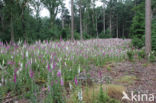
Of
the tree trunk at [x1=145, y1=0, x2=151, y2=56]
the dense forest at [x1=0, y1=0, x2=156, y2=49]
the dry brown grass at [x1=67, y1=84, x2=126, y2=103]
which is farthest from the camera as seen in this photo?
the dense forest at [x1=0, y1=0, x2=156, y2=49]

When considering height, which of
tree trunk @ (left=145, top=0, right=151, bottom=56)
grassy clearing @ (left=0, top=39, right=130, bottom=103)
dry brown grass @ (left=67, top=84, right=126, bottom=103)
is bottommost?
dry brown grass @ (left=67, top=84, right=126, bottom=103)

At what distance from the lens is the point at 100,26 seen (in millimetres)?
47938

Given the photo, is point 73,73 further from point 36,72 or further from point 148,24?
point 148,24

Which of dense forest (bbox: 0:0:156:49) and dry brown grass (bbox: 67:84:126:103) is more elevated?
dense forest (bbox: 0:0:156:49)

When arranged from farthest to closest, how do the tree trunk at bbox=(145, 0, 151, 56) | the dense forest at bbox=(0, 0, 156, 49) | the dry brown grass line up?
the dense forest at bbox=(0, 0, 156, 49) < the tree trunk at bbox=(145, 0, 151, 56) < the dry brown grass

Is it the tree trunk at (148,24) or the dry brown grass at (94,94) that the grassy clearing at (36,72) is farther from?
the tree trunk at (148,24)

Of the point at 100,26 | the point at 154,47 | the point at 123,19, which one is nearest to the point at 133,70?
the point at 154,47

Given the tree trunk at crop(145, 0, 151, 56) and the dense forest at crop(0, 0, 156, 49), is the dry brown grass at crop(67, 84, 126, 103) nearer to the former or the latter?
the dense forest at crop(0, 0, 156, 49)

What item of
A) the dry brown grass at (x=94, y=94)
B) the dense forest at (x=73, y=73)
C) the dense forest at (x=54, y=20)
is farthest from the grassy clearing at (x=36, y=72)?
the dense forest at (x=54, y=20)

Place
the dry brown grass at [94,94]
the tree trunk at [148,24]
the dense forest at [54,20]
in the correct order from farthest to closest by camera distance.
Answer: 1. the dense forest at [54,20]
2. the tree trunk at [148,24]
3. the dry brown grass at [94,94]

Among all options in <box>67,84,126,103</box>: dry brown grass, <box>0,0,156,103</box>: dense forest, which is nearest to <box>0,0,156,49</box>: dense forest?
<box>0,0,156,103</box>: dense forest

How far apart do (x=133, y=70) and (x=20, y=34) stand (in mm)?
19095

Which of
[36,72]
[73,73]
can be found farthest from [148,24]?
[36,72]

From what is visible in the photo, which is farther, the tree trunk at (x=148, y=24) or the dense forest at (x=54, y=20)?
the dense forest at (x=54, y=20)
